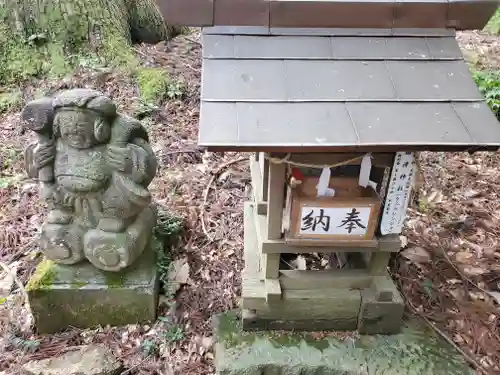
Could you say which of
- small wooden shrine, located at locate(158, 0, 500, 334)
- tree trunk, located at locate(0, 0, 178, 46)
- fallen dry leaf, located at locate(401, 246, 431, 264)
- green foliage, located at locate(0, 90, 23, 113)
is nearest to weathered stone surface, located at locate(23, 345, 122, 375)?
small wooden shrine, located at locate(158, 0, 500, 334)

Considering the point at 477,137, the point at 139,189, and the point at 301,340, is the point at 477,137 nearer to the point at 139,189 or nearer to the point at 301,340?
the point at 301,340

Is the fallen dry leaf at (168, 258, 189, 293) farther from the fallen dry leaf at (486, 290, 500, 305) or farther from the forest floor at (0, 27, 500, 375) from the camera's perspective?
the fallen dry leaf at (486, 290, 500, 305)

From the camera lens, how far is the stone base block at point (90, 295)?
11.4 ft

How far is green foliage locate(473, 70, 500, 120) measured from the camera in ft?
18.8

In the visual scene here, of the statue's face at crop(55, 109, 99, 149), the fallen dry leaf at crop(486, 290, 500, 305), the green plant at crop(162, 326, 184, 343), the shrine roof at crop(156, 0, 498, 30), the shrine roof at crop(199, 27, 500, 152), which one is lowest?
the green plant at crop(162, 326, 184, 343)

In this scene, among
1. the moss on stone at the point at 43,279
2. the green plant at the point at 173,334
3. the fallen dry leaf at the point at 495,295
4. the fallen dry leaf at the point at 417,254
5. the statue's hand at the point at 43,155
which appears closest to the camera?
the statue's hand at the point at 43,155

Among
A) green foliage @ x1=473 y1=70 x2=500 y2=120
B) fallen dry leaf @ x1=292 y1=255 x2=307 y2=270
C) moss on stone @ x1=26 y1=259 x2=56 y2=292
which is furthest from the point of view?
green foliage @ x1=473 y1=70 x2=500 y2=120

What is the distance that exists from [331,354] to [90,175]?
6.70 ft

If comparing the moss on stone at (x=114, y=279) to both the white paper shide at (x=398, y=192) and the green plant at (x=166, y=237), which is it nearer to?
the green plant at (x=166, y=237)

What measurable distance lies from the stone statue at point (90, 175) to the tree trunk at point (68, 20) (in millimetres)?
3927

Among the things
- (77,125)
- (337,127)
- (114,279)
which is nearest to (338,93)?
(337,127)

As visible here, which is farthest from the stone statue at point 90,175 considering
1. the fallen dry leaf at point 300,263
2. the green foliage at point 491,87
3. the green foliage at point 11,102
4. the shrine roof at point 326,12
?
the green foliage at point 491,87

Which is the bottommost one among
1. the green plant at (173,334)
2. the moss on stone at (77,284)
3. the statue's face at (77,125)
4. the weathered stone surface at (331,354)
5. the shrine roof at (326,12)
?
the green plant at (173,334)

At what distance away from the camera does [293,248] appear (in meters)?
3.07
